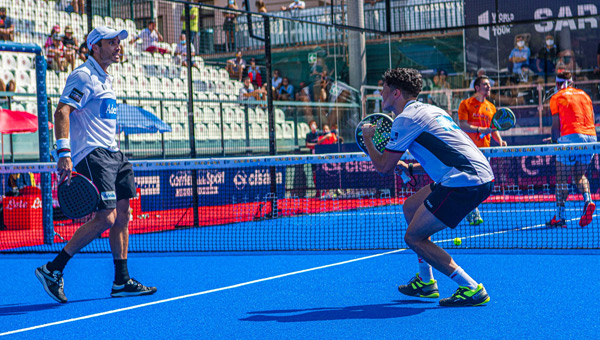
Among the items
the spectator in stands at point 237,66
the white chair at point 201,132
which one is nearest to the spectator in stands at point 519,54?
the spectator in stands at point 237,66

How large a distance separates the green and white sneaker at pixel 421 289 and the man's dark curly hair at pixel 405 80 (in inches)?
55.3

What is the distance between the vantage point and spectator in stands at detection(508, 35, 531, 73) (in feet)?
57.6

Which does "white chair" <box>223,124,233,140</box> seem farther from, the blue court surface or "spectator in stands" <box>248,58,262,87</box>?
the blue court surface

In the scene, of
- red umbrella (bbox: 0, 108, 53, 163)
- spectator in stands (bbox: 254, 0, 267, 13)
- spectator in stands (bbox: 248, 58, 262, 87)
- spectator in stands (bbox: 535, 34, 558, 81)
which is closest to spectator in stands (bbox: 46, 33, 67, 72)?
red umbrella (bbox: 0, 108, 53, 163)

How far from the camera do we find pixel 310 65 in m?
18.7

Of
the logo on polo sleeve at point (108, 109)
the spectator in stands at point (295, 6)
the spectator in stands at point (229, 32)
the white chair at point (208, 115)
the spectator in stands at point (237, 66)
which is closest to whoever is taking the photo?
the logo on polo sleeve at point (108, 109)

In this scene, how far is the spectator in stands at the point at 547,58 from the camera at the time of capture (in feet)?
57.4

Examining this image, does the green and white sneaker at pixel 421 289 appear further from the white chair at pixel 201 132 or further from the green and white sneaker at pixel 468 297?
the white chair at pixel 201 132

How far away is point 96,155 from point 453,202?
2.70 meters

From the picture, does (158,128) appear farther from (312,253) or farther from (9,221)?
(312,253)

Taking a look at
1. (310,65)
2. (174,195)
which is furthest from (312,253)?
(310,65)

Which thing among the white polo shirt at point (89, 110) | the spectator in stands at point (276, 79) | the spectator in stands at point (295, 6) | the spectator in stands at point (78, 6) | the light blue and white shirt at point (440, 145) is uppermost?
the spectator in stands at point (295, 6)

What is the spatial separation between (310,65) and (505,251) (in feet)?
36.4

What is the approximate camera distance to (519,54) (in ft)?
57.7
